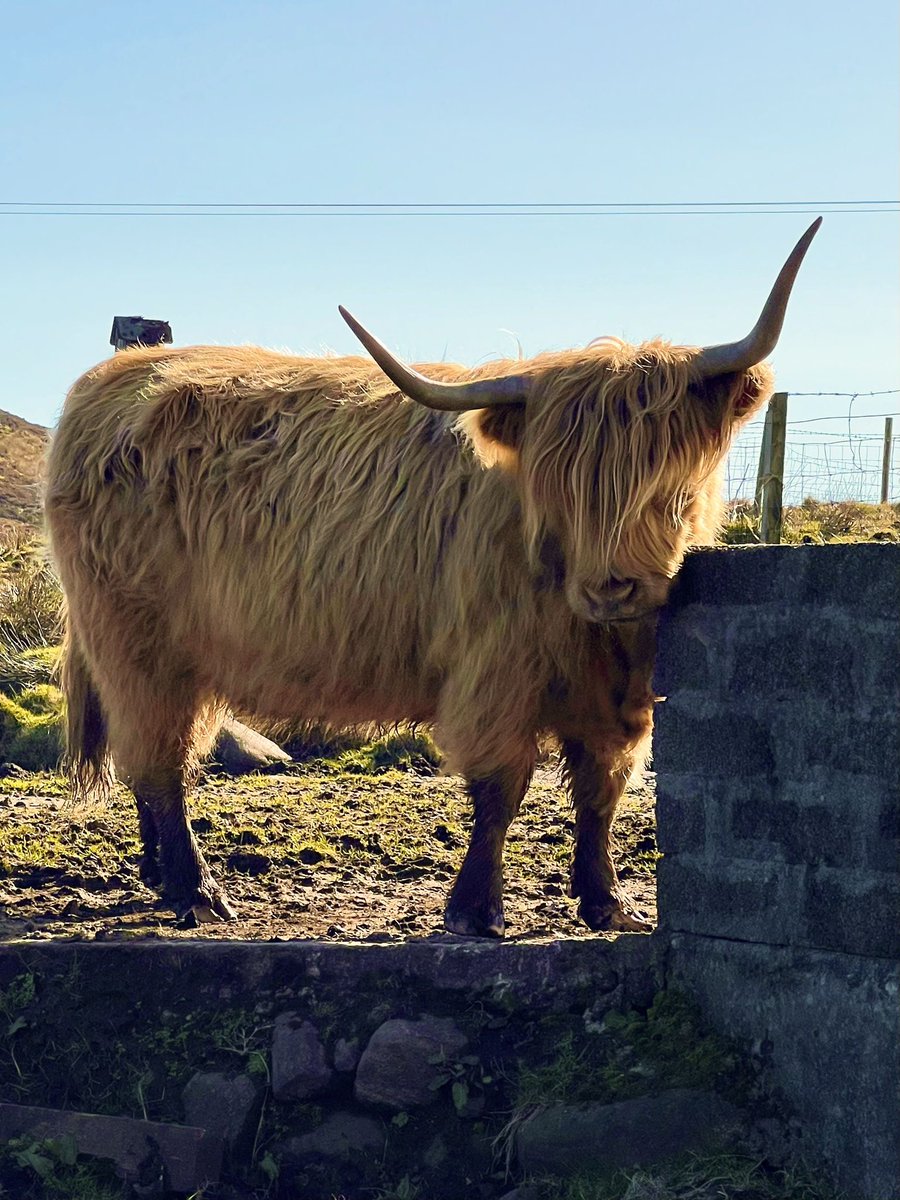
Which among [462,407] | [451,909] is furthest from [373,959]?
[462,407]

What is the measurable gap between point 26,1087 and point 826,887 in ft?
6.16

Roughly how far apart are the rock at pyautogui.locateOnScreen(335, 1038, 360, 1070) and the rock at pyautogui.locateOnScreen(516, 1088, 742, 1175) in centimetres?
45

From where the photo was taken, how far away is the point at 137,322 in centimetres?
635

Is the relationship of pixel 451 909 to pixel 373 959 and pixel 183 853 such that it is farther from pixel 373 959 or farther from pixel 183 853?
pixel 183 853

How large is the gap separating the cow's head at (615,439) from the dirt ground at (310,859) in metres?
0.95

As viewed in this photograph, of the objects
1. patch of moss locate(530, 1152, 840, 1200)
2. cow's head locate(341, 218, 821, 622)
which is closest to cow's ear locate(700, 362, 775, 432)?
cow's head locate(341, 218, 821, 622)

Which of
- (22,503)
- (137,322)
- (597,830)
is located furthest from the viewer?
(22,503)

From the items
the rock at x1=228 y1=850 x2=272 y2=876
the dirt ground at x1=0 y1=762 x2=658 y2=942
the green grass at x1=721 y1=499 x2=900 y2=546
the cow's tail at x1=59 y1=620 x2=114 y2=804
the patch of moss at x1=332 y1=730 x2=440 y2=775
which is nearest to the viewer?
the dirt ground at x1=0 y1=762 x2=658 y2=942

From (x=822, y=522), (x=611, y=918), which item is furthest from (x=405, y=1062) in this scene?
(x=822, y=522)

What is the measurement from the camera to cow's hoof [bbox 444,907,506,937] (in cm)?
367

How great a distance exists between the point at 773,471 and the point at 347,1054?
542cm

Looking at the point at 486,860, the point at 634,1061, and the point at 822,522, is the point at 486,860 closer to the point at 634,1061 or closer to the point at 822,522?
the point at 634,1061

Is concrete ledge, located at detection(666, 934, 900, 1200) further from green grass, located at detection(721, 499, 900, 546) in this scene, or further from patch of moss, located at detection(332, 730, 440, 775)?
green grass, located at detection(721, 499, 900, 546)

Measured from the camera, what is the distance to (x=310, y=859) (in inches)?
187
